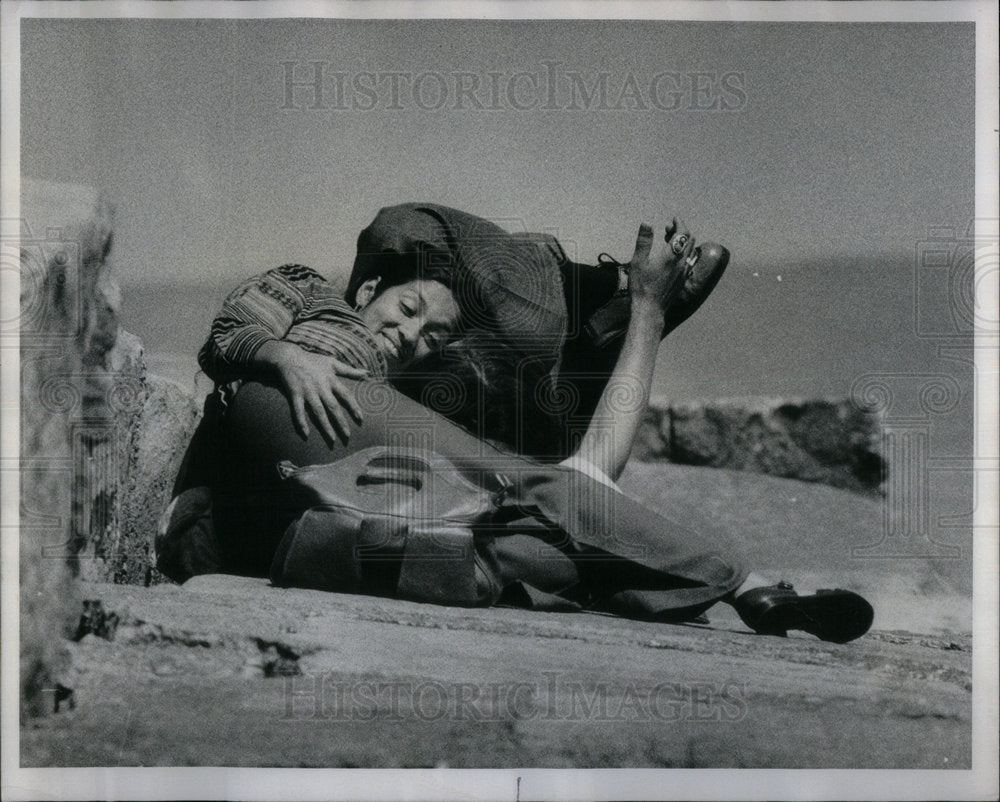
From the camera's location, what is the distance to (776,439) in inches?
190

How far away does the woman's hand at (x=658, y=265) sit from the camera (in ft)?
15.8

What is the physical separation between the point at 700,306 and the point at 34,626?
3269 millimetres

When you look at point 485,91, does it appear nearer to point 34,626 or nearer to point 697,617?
point 697,617

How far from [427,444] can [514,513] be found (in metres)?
0.48

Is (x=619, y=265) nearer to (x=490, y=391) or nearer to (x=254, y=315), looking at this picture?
(x=490, y=391)

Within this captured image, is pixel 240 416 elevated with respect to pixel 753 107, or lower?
lower

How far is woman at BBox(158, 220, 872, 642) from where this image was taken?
4652 millimetres

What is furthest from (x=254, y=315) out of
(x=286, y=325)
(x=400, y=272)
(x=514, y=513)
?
(x=514, y=513)

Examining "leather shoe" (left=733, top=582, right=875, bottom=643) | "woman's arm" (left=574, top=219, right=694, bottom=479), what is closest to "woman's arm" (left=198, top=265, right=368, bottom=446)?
"woman's arm" (left=574, top=219, right=694, bottom=479)

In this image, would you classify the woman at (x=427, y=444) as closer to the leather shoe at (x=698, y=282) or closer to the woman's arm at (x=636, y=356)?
the woman's arm at (x=636, y=356)

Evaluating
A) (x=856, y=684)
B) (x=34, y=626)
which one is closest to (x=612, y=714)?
(x=856, y=684)

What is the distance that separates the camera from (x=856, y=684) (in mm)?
4684

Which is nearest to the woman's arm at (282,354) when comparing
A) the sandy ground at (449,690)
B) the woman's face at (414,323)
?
the woman's face at (414,323)

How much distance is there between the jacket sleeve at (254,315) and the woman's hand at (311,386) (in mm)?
83
